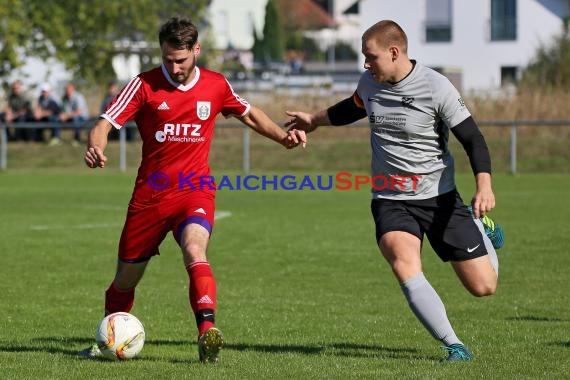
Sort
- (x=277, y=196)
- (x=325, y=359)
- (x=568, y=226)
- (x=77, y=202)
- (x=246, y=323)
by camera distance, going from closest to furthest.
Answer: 1. (x=325, y=359)
2. (x=246, y=323)
3. (x=568, y=226)
4. (x=77, y=202)
5. (x=277, y=196)

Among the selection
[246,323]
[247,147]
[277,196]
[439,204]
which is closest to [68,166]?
[247,147]

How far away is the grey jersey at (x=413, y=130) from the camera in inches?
290

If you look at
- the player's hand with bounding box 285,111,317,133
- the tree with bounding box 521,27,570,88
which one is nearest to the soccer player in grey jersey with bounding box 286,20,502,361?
the player's hand with bounding box 285,111,317,133

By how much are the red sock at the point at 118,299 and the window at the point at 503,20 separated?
55.6 m

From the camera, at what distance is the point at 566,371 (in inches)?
272

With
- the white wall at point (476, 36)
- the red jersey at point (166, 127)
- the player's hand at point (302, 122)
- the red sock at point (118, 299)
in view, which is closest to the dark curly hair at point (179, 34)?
the red jersey at point (166, 127)

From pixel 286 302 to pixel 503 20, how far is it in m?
53.6

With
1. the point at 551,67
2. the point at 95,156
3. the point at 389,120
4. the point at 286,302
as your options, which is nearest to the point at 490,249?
the point at 389,120

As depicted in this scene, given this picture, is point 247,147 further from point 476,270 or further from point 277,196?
point 476,270

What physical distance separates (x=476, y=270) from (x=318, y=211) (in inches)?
485

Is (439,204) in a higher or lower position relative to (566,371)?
higher

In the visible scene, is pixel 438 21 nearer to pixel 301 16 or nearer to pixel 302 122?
pixel 301 16

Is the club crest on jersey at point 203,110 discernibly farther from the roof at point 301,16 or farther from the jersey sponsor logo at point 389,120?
the roof at point 301,16

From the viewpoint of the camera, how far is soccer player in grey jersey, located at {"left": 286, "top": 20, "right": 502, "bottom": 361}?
7219 millimetres
